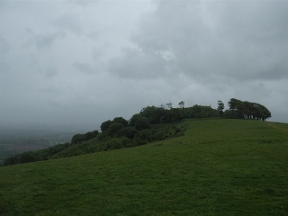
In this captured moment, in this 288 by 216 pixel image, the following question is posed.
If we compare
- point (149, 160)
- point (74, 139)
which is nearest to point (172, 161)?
point (149, 160)

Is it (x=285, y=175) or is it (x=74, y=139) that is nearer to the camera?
(x=285, y=175)

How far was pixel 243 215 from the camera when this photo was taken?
11.1 m

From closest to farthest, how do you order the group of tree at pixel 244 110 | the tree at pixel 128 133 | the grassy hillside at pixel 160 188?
the grassy hillside at pixel 160 188
the tree at pixel 128 133
the group of tree at pixel 244 110

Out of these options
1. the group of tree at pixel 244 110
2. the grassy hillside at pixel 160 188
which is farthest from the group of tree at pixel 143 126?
the grassy hillside at pixel 160 188

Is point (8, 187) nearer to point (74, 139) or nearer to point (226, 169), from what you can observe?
point (226, 169)

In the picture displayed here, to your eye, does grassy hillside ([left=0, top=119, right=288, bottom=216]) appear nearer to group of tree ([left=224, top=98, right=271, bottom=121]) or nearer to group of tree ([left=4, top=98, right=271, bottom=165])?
group of tree ([left=4, top=98, right=271, bottom=165])

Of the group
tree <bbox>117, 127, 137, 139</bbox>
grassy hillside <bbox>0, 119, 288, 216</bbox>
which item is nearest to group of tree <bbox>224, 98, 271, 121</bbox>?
tree <bbox>117, 127, 137, 139</bbox>

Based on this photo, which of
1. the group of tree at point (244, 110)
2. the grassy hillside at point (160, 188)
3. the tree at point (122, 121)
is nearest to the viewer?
the grassy hillside at point (160, 188)

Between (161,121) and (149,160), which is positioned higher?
(161,121)

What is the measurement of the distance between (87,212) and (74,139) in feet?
309

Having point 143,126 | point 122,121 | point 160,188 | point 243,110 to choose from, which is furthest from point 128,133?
point 160,188

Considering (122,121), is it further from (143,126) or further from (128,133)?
(128,133)

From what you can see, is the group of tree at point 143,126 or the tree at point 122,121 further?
the tree at point 122,121

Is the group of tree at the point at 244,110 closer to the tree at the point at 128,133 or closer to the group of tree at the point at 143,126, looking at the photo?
the group of tree at the point at 143,126
